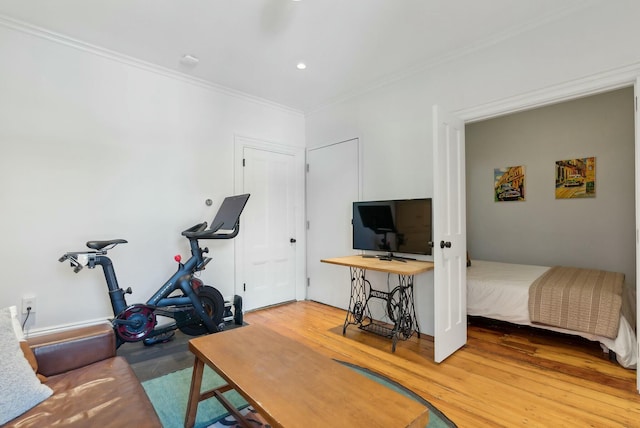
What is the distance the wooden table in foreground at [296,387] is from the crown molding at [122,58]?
108 inches

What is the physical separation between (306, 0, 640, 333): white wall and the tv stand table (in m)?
0.12

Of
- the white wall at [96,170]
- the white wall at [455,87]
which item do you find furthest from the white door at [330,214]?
the white wall at [96,170]

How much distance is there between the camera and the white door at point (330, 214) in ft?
12.7

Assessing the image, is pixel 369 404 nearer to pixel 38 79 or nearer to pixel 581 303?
pixel 581 303

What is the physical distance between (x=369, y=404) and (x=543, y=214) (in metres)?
4.52

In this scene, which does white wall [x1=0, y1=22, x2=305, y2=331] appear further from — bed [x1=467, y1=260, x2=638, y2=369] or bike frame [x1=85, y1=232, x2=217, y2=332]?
bed [x1=467, y1=260, x2=638, y2=369]

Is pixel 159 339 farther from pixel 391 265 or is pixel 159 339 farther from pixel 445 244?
pixel 445 244

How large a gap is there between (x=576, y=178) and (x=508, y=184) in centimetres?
81

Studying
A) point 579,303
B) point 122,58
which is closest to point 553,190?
Answer: point 579,303

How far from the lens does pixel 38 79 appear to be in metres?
2.60

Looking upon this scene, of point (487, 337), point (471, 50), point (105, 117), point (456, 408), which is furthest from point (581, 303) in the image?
point (105, 117)

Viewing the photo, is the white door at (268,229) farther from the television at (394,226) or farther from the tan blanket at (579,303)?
the tan blanket at (579,303)

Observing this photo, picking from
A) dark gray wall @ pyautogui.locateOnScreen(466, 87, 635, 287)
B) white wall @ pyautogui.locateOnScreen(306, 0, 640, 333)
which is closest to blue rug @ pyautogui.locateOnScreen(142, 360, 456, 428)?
white wall @ pyautogui.locateOnScreen(306, 0, 640, 333)

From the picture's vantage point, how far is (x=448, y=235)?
2652 millimetres
